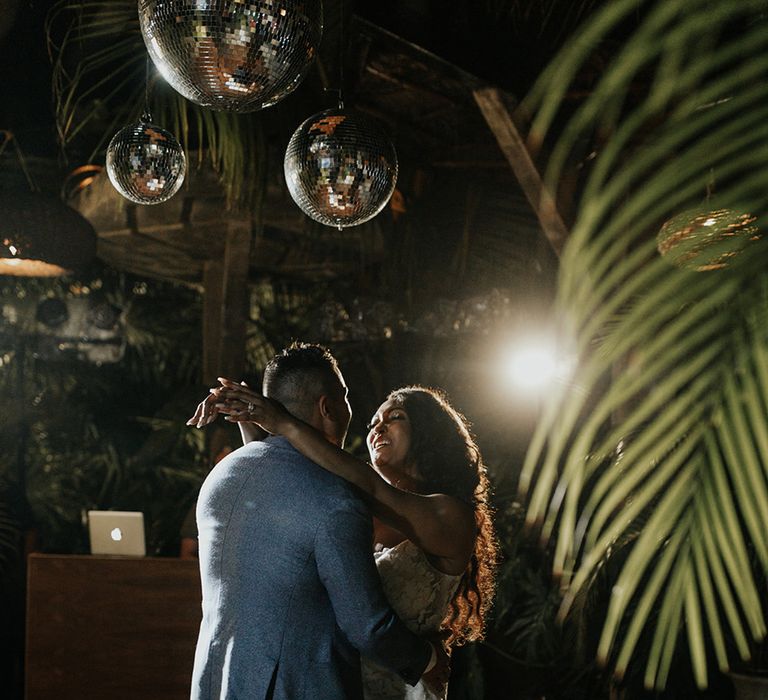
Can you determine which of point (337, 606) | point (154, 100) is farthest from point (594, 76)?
point (337, 606)

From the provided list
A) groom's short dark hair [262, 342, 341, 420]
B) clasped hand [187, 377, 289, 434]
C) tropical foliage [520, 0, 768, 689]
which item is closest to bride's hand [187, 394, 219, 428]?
clasped hand [187, 377, 289, 434]

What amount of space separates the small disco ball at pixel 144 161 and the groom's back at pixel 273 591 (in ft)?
3.78

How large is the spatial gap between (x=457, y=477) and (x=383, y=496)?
1.25 ft

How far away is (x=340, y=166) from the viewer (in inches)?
98.0

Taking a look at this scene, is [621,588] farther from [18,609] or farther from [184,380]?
[184,380]

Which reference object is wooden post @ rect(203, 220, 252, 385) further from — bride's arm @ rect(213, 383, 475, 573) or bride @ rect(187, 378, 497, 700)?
bride's arm @ rect(213, 383, 475, 573)

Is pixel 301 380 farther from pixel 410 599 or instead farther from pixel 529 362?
pixel 529 362

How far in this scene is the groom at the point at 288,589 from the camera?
2.07 meters

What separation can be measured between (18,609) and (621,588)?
6219 millimetres

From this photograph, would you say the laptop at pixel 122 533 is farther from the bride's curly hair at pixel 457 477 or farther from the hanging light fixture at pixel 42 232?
the bride's curly hair at pixel 457 477

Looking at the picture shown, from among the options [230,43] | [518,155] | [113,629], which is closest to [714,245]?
[230,43]

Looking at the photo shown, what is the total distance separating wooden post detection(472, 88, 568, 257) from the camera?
364 cm

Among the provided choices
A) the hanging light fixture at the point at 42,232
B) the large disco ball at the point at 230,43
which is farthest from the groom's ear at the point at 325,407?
the hanging light fixture at the point at 42,232

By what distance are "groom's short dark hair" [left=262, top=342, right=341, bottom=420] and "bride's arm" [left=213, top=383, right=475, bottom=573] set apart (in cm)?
11
